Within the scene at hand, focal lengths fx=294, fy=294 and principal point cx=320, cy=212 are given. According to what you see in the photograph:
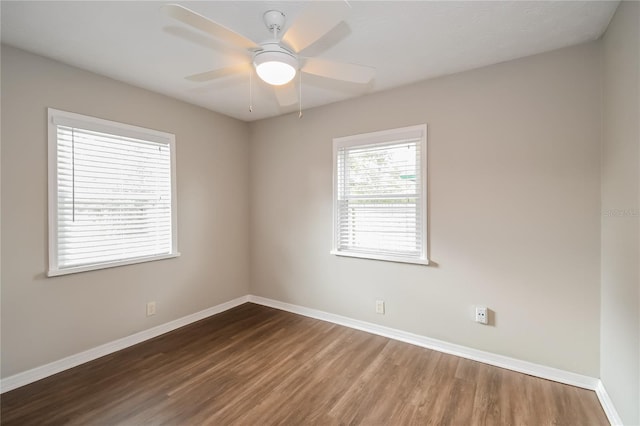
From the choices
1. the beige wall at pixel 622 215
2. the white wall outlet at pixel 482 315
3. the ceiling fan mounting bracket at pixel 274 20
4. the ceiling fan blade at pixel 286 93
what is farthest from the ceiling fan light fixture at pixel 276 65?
the white wall outlet at pixel 482 315

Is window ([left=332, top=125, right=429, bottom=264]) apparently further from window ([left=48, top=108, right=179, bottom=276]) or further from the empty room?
window ([left=48, top=108, right=179, bottom=276])

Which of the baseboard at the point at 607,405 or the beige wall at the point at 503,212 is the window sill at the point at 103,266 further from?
the baseboard at the point at 607,405

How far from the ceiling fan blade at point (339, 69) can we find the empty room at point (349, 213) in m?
0.03

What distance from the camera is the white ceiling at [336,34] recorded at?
5.87 feet

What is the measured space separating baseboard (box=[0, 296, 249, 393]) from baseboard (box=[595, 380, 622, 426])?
12.0ft

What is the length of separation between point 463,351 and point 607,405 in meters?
0.94

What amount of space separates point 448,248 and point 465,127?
1109 millimetres

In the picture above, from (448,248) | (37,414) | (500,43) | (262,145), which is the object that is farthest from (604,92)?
(37,414)

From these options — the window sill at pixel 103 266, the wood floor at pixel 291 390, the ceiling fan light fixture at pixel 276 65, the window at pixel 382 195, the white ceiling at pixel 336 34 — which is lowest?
the wood floor at pixel 291 390

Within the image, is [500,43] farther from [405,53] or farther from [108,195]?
[108,195]

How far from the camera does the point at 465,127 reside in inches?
104

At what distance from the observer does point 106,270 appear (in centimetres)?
273

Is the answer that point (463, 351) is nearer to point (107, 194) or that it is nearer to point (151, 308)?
point (151, 308)

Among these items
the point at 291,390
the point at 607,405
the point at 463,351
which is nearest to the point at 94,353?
the point at 291,390
